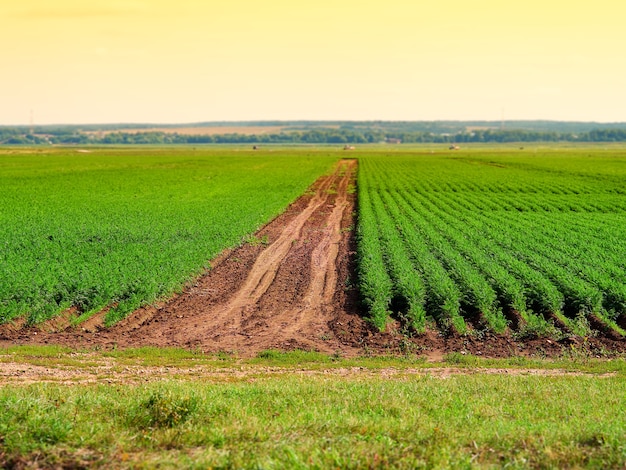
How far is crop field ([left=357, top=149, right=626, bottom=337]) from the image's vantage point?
16844mm

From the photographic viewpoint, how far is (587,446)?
7.30m

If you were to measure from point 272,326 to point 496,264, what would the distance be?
28.8 ft

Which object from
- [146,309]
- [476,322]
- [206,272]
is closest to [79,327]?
[146,309]

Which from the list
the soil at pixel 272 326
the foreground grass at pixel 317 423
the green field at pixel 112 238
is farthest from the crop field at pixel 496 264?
the green field at pixel 112 238

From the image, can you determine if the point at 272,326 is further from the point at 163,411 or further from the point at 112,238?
the point at 112,238

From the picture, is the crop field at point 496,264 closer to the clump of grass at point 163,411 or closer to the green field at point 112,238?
the green field at point 112,238

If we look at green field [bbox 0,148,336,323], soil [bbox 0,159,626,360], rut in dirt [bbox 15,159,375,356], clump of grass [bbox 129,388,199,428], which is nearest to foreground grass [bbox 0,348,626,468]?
clump of grass [bbox 129,388,199,428]

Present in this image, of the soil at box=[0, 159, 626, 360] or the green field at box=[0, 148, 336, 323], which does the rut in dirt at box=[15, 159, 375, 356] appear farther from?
the green field at box=[0, 148, 336, 323]

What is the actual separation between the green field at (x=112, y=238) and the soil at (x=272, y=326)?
0.68 metres

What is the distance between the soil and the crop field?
63cm

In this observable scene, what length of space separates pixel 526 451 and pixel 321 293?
12742 mm

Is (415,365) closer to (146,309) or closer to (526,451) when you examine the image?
(526,451)

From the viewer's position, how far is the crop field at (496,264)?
16844 millimetres

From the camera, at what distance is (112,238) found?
26672 millimetres
